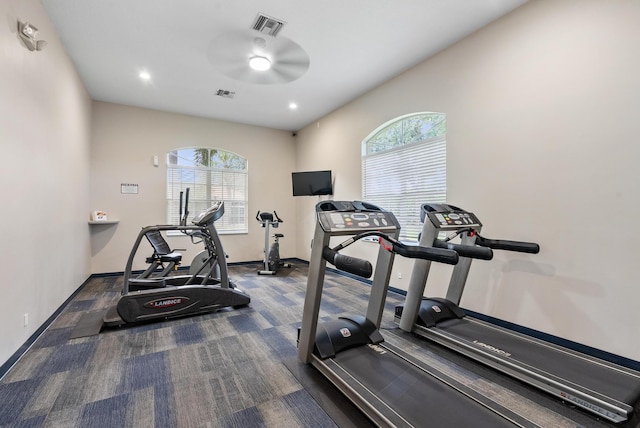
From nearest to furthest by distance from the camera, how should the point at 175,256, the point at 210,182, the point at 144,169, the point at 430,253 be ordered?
the point at 430,253 → the point at 175,256 → the point at 144,169 → the point at 210,182

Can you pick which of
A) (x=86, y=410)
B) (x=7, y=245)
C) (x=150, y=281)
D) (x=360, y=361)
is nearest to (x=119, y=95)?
(x=150, y=281)

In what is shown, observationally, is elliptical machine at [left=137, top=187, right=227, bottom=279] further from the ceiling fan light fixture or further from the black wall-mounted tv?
the black wall-mounted tv

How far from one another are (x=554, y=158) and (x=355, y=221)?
2.01 m

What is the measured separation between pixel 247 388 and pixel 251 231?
4889 mm

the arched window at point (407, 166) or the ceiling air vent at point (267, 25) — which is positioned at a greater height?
the ceiling air vent at point (267, 25)

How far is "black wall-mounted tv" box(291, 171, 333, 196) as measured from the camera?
577 centimetres

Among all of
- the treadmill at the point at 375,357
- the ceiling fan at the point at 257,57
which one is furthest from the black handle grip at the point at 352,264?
the ceiling fan at the point at 257,57

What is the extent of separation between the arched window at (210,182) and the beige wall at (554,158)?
4.48 meters

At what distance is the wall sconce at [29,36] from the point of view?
233 cm

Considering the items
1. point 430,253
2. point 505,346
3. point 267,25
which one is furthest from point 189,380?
point 267,25

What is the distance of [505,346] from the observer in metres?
2.35

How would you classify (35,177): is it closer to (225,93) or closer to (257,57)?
(257,57)

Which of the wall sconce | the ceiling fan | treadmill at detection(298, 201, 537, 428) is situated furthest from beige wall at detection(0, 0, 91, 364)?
treadmill at detection(298, 201, 537, 428)

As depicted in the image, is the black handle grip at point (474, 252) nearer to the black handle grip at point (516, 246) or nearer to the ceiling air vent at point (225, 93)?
the black handle grip at point (516, 246)
